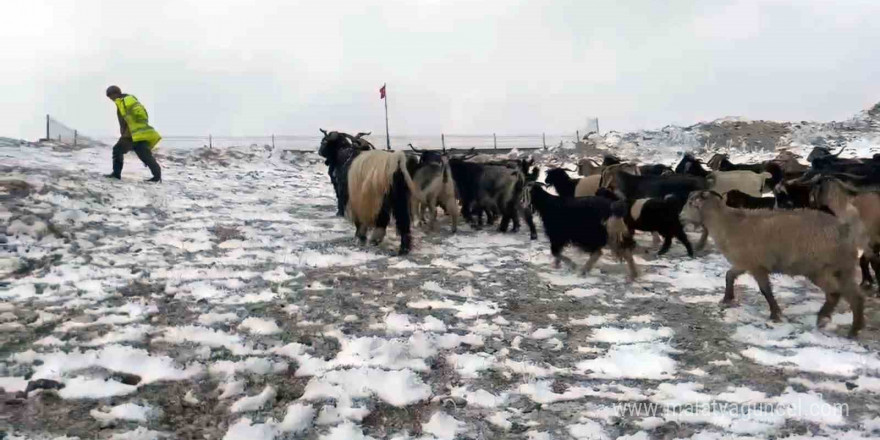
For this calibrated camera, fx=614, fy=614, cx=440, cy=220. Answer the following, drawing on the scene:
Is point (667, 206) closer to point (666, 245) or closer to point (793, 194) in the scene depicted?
point (666, 245)

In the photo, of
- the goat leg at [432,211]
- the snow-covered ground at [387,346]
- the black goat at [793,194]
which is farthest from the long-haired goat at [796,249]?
the goat leg at [432,211]

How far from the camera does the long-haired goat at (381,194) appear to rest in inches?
299

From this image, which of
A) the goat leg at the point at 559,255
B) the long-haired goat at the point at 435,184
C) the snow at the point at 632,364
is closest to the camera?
the snow at the point at 632,364

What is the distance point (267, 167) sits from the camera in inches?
778

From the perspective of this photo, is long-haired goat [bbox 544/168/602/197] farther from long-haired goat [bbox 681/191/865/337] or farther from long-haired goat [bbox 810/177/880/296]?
long-haired goat [bbox 681/191/865/337]

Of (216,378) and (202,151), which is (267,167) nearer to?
(202,151)

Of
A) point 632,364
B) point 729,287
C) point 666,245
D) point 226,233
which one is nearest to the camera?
point 632,364

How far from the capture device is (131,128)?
11.0 m

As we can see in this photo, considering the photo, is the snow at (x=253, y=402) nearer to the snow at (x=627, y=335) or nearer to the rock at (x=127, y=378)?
the rock at (x=127, y=378)

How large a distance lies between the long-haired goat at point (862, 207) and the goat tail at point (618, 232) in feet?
6.63

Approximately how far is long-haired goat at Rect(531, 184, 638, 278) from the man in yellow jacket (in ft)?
25.1

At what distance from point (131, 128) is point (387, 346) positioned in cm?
896

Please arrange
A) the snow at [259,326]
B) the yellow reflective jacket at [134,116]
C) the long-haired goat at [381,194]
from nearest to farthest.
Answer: the snow at [259,326]
the long-haired goat at [381,194]
the yellow reflective jacket at [134,116]

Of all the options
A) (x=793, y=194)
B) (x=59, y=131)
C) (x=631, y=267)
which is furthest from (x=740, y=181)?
(x=59, y=131)
